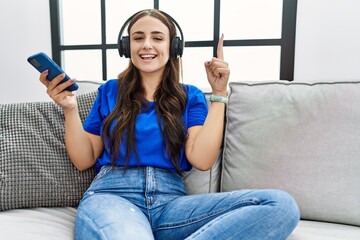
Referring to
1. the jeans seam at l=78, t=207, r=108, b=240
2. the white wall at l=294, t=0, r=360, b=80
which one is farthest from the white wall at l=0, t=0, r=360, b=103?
the jeans seam at l=78, t=207, r=108, b=240

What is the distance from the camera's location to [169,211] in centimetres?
97

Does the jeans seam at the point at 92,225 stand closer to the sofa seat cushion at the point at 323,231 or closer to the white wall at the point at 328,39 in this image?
the sofa seat cushion at the point at 323,231

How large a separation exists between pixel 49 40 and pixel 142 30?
4.25 ft

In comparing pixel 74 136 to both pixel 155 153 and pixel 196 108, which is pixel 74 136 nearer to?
pixel 155 153

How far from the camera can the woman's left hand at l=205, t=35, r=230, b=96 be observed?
107cm

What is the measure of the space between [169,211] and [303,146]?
1.68 feet

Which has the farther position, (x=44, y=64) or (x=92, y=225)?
(x=44, y=64)

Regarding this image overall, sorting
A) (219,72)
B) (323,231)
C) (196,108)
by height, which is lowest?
(323,231)

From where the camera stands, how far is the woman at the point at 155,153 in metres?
0.84

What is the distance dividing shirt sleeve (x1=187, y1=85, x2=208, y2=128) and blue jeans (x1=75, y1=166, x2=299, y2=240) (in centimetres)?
19

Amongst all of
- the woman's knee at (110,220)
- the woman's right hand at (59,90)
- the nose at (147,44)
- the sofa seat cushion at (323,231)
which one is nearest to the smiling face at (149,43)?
the nose at (147,44)

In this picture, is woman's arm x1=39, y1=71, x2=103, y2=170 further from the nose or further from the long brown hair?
the nose

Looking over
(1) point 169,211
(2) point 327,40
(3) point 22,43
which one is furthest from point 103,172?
(3) point 22,43

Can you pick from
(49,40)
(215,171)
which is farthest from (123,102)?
(49,40)
